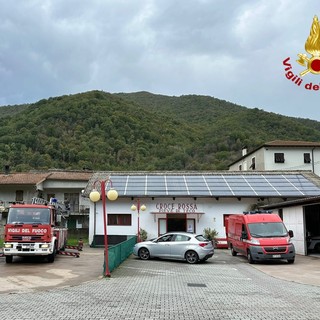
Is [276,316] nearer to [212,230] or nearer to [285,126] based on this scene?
[212,230]

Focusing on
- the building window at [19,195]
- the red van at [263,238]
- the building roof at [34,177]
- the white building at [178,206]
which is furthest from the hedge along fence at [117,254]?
Result: the building window at [19,195]

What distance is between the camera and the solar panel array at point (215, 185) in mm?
31266

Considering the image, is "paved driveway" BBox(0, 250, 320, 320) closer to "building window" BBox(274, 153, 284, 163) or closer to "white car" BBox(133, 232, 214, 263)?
"white car" BBox(133, 232, 214, 263)

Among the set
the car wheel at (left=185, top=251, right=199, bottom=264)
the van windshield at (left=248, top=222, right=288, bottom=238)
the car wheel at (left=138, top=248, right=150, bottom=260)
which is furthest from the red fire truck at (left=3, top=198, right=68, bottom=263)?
the van windshield at (left=248, top=222, right=288, bottom=238)

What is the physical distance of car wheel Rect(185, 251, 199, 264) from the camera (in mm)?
18984

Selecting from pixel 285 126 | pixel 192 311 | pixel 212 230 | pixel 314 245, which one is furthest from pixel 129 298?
pixel 285 126

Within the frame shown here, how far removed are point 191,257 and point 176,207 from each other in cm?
1221

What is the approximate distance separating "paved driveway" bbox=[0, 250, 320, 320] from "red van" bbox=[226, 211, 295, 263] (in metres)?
3.64

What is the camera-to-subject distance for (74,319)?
26.1ft

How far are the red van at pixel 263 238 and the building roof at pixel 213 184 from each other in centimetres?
998

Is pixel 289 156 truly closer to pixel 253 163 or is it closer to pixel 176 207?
pixel 253 163

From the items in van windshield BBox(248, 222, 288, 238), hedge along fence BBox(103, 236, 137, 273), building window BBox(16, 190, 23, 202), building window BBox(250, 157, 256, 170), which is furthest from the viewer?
building window BBox(250, 157, 256, 170)

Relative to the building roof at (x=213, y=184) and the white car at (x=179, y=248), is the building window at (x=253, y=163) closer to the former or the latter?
the building roof at (x=213, y=184)

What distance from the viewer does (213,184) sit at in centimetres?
3338
